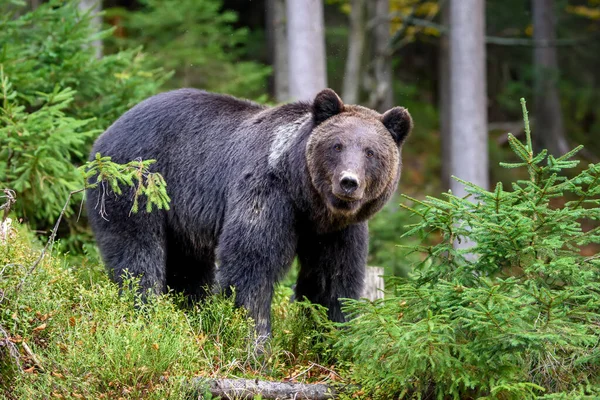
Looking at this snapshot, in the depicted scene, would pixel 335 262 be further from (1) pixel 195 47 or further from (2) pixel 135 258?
(1) pixel 195 47

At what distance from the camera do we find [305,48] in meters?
14.8

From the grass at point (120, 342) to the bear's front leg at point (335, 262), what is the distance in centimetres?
20

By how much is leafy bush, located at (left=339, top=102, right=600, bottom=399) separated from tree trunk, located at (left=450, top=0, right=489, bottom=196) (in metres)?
11.1

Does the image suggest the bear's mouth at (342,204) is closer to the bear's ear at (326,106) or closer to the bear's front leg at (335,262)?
the bear's front leg at (335,262)

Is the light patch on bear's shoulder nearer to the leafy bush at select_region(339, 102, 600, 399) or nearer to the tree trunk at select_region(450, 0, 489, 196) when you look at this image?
the leafy bush at select_region(339, 102, 600, 399)

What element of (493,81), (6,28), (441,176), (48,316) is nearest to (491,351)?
(48,316)

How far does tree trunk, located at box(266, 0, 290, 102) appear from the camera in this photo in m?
15.7

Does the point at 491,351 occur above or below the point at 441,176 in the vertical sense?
above

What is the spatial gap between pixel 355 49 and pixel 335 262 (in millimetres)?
12270

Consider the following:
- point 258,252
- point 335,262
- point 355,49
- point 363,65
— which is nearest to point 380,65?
point 363,65

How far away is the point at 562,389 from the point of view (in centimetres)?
568

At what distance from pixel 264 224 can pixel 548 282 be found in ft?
7.75

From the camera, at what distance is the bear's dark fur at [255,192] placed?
22.2ft

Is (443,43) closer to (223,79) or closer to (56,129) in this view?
(223,79)
